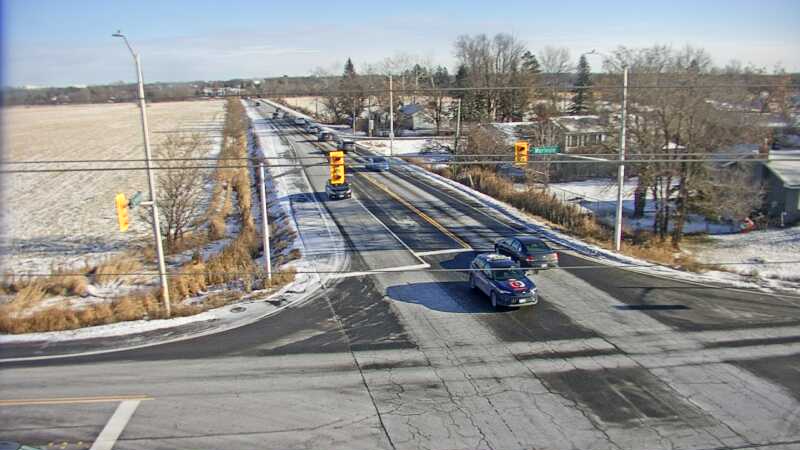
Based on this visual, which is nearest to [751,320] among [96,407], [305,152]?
[96,407]

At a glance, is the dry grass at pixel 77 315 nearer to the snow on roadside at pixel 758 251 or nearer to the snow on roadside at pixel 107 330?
the snow on roadside at pixel 107 330

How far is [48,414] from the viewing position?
1047 centimetres

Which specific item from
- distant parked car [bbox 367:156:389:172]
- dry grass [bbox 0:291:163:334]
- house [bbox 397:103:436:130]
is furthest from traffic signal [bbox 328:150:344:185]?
house [bbox 397:103:436:130]

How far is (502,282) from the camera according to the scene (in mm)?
15938

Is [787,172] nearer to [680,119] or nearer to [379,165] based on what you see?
[680,119]

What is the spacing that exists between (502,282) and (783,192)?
72.2 ft

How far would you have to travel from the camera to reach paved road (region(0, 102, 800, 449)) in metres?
9.80

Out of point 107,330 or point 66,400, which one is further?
point 107,330

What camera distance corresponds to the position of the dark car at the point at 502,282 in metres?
15.6

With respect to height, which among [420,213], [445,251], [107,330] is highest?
[420,213]

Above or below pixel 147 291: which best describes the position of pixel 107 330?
above

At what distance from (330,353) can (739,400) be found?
848 centimetres

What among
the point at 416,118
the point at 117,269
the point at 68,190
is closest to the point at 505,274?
the point at 117,269

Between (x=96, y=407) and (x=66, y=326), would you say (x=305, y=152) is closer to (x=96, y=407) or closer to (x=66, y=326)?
(x=66, y=326)
